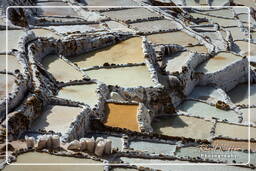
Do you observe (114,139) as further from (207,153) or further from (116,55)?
(116,55)

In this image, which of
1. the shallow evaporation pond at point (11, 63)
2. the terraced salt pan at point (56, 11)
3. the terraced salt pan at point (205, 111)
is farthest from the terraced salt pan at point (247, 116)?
the terraced salt pan at point (56, 11)

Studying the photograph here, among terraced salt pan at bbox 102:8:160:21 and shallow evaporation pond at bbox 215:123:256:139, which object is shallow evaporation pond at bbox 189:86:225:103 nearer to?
shallow evaporation pond at bbox 215:123:256:139

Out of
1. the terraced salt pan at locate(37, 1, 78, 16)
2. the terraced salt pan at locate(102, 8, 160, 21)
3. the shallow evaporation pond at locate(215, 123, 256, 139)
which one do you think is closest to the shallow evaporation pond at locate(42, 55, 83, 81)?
the shallow evaporation pond at locate(215, 123, 256, 139)

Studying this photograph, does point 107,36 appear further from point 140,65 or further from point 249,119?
point 249,119

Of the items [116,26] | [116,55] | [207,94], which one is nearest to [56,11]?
[116,26]

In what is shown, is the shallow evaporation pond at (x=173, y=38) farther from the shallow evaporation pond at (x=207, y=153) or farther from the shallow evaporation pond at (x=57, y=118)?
the shallow evaporation pond at (x=207, y=153)

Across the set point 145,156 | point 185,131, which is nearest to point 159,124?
point 185,131
